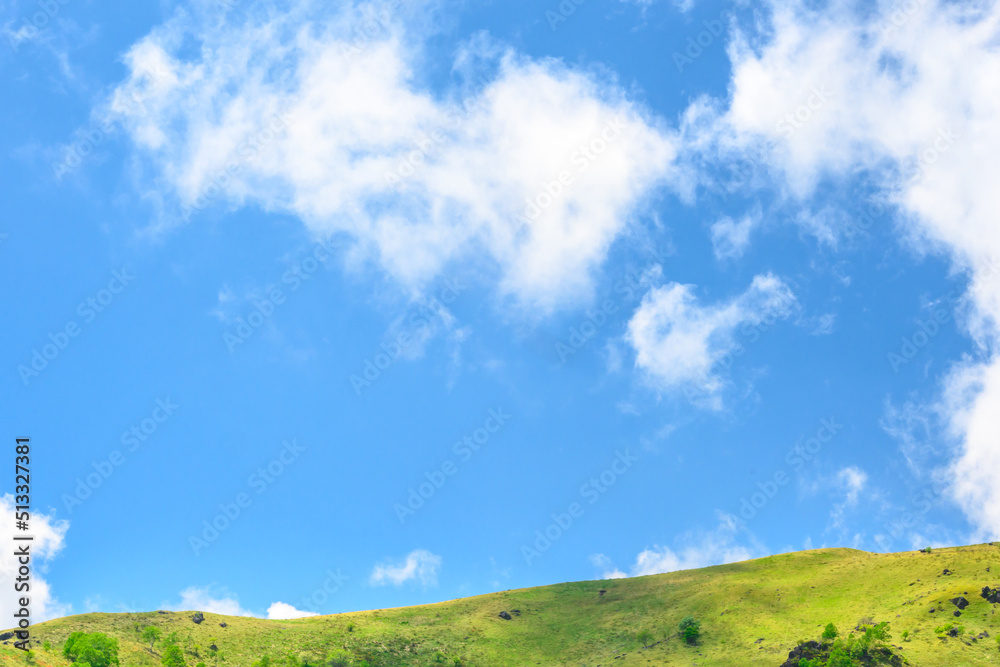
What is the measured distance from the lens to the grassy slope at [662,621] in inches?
4158

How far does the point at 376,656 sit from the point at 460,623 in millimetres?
23242

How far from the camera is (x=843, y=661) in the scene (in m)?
94.8

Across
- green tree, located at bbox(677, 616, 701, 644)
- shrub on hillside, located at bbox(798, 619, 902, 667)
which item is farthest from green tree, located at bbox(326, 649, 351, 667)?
shrub on hillside, located at bbox(798, 619, 902, 667)

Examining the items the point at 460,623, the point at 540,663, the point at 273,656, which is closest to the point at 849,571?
the point at 540,663

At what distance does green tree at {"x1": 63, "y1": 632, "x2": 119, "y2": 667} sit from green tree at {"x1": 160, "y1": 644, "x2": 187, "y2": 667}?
7.40 m

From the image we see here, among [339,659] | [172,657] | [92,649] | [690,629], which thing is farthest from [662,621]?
[92,649]

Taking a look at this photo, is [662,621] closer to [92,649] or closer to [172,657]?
[172,657]

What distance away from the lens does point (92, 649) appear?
3760 inches

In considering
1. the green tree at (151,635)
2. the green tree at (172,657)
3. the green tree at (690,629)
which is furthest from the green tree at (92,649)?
the green tree at (690,629)

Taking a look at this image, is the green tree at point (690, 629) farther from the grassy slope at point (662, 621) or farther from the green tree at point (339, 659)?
the green tree at point (339, 659)

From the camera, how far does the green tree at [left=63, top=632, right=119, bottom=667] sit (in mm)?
94625

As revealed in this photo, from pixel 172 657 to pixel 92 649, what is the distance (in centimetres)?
1251

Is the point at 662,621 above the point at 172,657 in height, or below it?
below

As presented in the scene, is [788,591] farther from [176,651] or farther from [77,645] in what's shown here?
[77,645]
